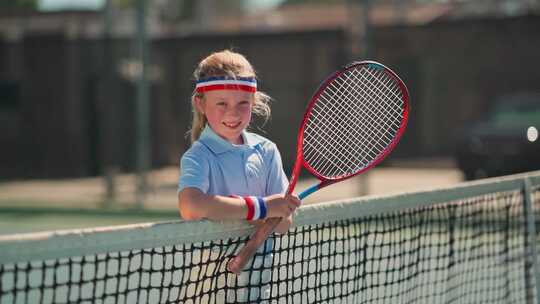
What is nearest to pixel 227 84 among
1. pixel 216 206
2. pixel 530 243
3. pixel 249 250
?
pixel 216 206

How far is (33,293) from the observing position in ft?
20.0

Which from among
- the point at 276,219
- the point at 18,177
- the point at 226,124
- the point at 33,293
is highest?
the point at 226,124

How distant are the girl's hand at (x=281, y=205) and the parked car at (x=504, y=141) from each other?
34.0 ft

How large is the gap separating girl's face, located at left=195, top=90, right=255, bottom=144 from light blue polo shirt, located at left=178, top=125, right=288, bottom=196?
1.3 inches

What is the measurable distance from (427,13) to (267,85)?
20803mm

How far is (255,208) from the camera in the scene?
114 inches

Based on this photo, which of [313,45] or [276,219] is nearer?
[276,219]

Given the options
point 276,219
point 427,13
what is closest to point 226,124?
point 276,219

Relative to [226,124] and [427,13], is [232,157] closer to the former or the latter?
[226,124]

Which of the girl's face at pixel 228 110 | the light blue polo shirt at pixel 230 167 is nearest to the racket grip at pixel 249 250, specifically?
the light blue polo shirt at pixel 230 167

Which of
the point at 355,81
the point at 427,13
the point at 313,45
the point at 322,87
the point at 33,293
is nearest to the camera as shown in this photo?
the point at 322,87

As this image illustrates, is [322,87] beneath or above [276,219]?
above

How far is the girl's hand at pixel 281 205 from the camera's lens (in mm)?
2932

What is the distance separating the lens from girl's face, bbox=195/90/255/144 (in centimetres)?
302
